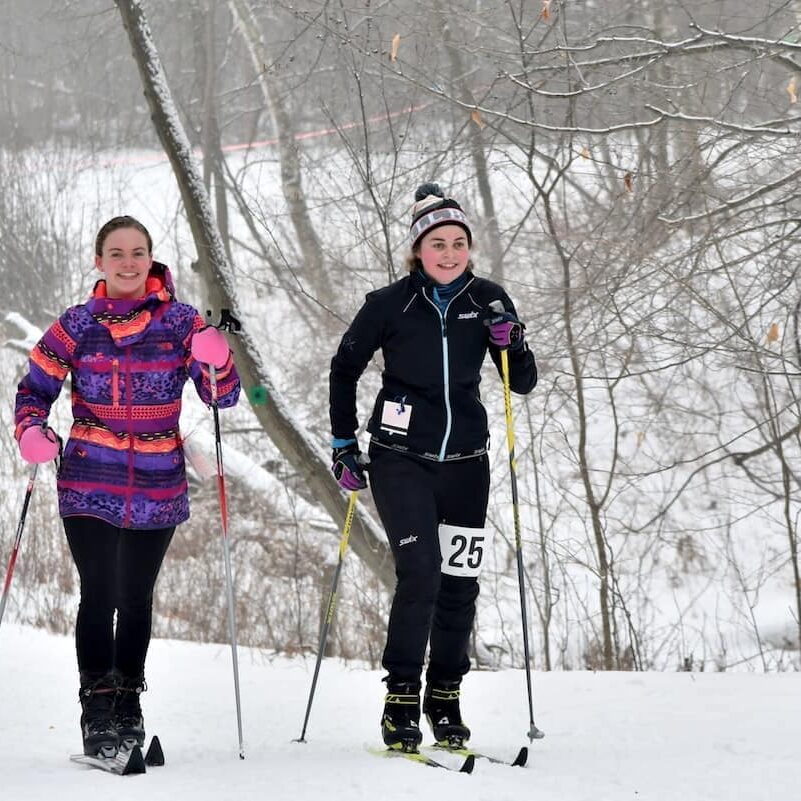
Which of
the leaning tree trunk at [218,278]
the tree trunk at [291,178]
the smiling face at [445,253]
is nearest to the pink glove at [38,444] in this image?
the smiling face at [445,253]

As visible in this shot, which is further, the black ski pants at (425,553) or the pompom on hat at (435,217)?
the pompom on hat at (435,217)

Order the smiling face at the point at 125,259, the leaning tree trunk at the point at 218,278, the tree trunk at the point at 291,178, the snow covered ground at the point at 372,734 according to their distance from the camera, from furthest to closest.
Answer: the tree trunk at the point at 291,178 < the leaning tree trunk at the point at 218,278 < the smiling face at the point at 125,259 < the snow covered ground at the point at 372,734

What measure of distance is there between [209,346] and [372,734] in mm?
1710

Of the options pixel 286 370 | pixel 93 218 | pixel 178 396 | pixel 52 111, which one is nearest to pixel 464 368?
pixel 178 396

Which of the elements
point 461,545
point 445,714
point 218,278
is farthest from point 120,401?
point 218,278

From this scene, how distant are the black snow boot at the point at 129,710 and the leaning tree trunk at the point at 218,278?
3471 millimetres

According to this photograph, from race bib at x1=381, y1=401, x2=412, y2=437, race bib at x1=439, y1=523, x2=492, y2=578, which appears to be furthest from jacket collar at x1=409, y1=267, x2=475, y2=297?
race bib at x1=439, y1=523, x2=492, y2=578

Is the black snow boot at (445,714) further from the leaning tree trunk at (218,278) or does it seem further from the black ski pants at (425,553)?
the leaning tree trunk at (218,278)

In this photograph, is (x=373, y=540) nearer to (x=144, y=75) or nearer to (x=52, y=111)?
(x=144, y=75)

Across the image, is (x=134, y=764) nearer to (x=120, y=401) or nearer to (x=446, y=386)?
(x=120, y=401)

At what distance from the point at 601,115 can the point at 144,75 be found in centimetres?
287

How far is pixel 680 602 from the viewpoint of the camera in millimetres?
10164

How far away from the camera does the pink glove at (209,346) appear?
3465 millimetres

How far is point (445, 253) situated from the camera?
369cm
